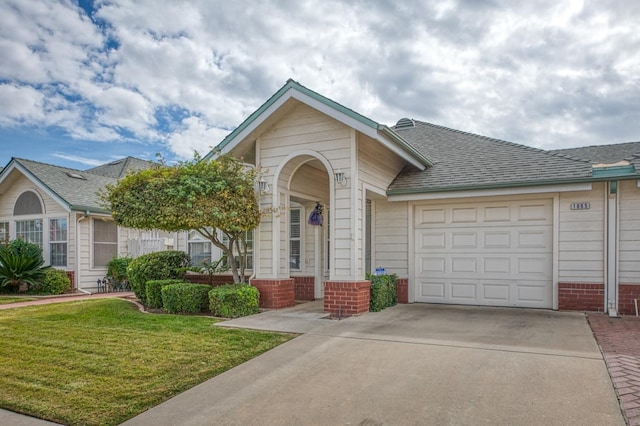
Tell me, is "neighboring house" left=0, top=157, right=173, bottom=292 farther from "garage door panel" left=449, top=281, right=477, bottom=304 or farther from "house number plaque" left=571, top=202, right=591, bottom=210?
"house number plaque" left=571, top=202, right=591, bottom=210

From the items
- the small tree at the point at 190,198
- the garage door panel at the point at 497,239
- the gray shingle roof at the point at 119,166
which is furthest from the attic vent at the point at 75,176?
the garage door panel at the point at 497,239

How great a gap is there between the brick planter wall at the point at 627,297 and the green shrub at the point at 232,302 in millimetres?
7345

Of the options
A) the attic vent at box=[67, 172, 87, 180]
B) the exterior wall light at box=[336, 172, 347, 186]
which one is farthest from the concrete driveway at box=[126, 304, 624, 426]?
the attic vent at box=[67, 172, 87, 180]

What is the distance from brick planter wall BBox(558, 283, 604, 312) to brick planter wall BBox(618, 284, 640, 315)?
0.31 meters

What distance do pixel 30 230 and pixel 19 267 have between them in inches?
121

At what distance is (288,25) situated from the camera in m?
10.6

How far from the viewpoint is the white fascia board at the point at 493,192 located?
343 inches

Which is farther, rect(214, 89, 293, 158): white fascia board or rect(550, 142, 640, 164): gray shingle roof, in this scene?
rect(550, 142, 640, 164): gray shingle roof

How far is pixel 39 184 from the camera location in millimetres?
14906

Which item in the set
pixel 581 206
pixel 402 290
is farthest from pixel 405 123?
pixel 581 206

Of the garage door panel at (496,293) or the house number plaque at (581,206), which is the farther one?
the garage door panel at (496,293)

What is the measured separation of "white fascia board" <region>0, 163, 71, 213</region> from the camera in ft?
47.2

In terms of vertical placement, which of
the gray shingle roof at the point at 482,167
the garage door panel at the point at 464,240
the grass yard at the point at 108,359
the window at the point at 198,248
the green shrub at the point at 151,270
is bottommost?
the grass yard at the point at 108,359

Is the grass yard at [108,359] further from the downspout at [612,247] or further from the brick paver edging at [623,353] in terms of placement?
the downspout at [612,247]
